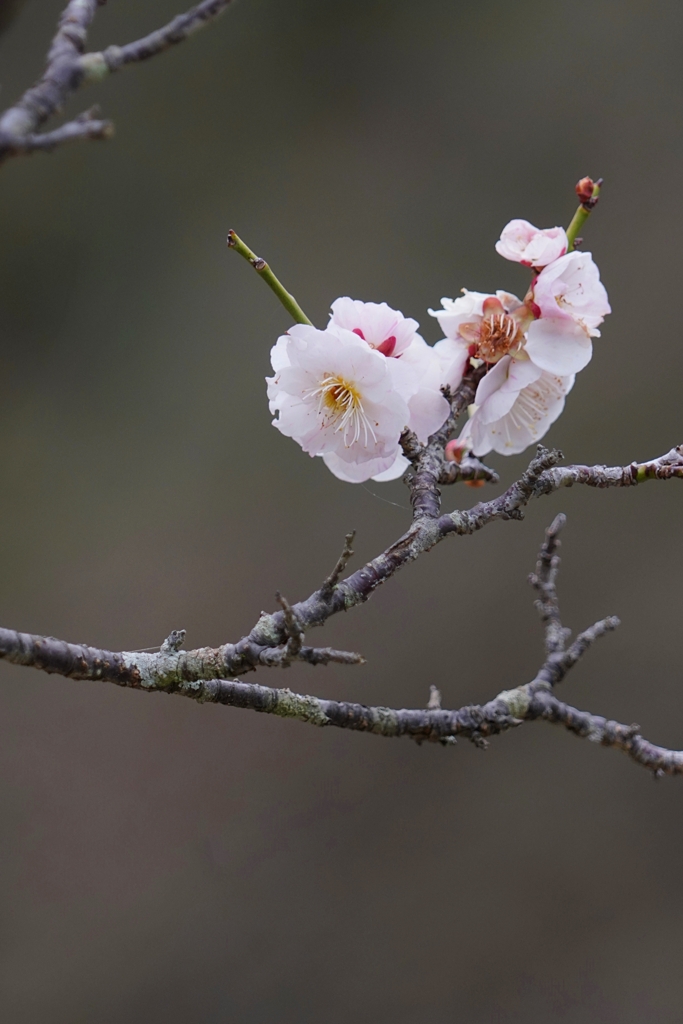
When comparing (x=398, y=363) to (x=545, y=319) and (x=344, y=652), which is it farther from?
(x=344, y=652)

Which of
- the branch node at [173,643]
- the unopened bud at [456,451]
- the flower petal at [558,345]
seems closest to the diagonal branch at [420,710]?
the branch node at [173,643]

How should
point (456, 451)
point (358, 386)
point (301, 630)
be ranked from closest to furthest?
1. point (301, 630)
2. point (358, 386)
3. point (456, 451)

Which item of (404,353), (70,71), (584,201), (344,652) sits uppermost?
(584,201)

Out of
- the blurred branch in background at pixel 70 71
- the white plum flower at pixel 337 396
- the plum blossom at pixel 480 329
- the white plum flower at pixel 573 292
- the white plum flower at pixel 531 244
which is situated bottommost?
the blurred branch in background at pixel 70 71

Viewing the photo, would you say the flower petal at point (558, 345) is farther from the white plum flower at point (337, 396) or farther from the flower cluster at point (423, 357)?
the white plum flower at point (337, 396)

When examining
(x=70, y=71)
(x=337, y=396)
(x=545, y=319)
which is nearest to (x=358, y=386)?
(x=337, y=396)

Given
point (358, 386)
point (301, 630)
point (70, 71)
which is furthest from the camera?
point (358, 386)

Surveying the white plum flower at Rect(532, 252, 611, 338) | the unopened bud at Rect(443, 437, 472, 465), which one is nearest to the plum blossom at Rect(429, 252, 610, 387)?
the white plum flower at Rect(532, 252, 611, 338)

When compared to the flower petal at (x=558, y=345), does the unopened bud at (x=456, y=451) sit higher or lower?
Answer: lower
